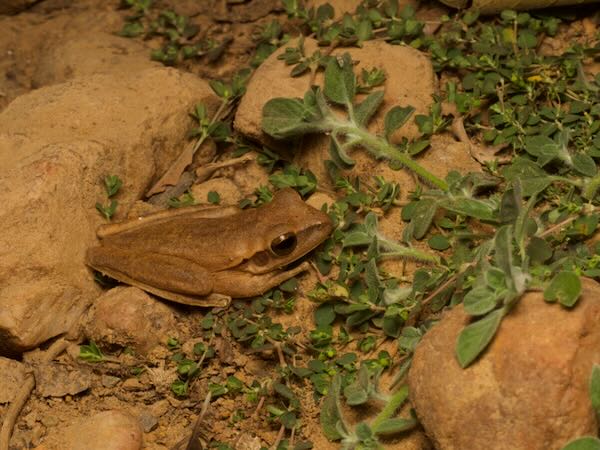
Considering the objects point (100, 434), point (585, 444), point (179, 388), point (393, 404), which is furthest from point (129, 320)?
point (585, 444)

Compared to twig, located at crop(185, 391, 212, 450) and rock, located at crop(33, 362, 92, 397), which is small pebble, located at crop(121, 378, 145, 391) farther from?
twig, located at crop(185, 391, 212, 450)

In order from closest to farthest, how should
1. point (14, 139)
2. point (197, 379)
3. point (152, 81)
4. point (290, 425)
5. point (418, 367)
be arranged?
point (418, 367)
point (290, 425)
point (197, 379)
point (14, 139)
point (152, 81)

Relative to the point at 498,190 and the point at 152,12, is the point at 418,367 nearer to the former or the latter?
the point at 498,190

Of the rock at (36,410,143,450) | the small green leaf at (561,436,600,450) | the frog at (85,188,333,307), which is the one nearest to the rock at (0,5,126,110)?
the frog at (85,188,333,307)

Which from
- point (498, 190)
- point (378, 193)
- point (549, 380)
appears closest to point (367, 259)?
point (378, 193)

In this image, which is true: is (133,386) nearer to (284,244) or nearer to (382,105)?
(284,244)

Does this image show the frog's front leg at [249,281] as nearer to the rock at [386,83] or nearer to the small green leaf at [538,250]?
the rock at [386,83]

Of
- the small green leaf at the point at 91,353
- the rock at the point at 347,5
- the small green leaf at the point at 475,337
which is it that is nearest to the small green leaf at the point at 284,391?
the small green leaf at the point at 91,353
